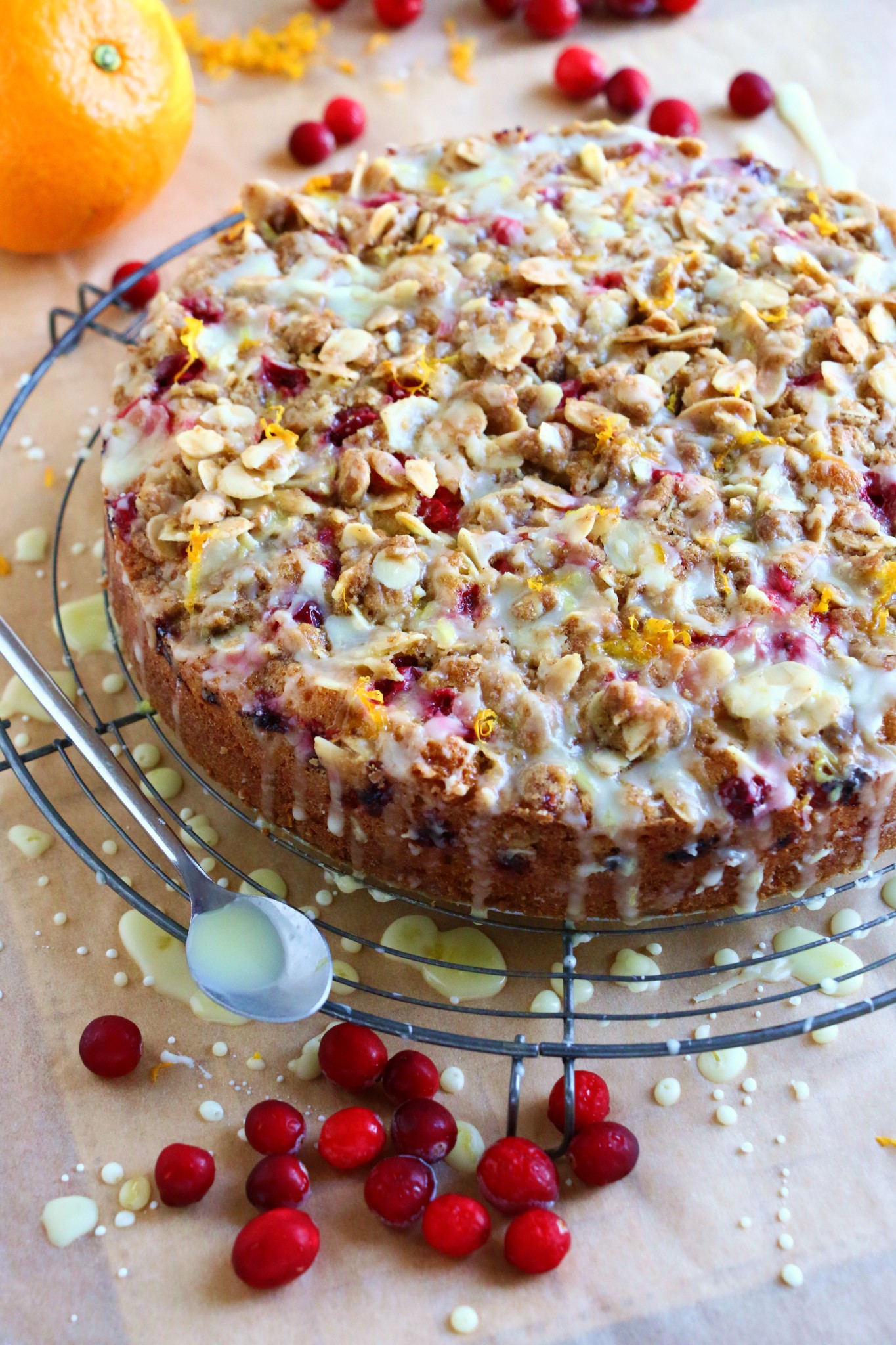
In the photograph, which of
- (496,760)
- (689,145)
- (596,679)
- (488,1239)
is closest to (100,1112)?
(488,1239)

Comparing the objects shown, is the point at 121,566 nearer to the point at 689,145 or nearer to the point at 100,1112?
the point at 100,1112

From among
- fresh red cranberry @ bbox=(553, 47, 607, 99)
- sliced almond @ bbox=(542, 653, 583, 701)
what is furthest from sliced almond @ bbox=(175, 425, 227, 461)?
fresh red cranberry @ bbox=(553, 47, 607, 99)

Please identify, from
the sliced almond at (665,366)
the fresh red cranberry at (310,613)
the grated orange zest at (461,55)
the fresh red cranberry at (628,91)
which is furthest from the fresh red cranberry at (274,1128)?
the grated orange zest at (461,55)

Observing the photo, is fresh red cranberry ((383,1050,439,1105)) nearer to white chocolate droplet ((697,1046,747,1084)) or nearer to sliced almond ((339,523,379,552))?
white chocolate droplet ((697,1046,747,1084))

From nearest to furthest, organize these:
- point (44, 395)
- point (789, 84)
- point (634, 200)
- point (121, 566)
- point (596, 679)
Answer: point (596, 679) → point (121, 566) → point (634, 200) → point (44, 395) → point (789, 84)

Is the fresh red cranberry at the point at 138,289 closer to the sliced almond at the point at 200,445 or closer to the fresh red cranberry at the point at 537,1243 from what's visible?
the sliced almond at the point at 200,445

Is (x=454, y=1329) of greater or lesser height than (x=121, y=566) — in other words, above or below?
below
